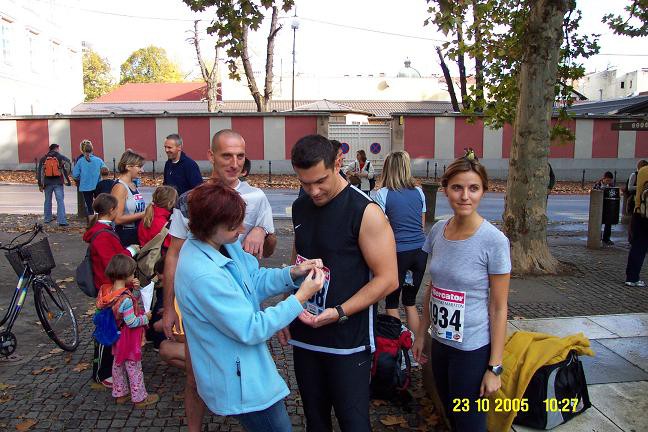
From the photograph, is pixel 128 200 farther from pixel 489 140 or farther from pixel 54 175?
pixel 489 140

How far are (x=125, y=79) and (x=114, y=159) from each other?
58991mm

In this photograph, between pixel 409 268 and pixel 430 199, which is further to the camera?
pixel 430 199

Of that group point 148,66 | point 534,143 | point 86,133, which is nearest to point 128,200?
point 534,143

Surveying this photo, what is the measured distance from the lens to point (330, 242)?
264 cm

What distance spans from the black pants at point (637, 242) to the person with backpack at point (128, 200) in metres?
6.21

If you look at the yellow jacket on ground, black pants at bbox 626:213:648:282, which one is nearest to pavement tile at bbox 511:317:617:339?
black pants at bbox 626:213:648:282

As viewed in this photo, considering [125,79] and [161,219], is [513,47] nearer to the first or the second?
[161,219]

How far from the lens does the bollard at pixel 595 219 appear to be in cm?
1041

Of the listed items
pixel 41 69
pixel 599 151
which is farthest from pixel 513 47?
pixel 41 69

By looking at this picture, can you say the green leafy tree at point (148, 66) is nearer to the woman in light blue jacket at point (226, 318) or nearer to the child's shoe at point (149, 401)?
the child's shoe at point (149, 401)

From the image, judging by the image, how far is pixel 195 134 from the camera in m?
28.1

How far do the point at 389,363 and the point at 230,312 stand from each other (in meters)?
2.00

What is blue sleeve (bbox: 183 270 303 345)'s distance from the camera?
2221 millimetres

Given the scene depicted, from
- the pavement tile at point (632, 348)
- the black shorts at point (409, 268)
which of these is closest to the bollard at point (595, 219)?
the pavement tile at point (632, 348)
